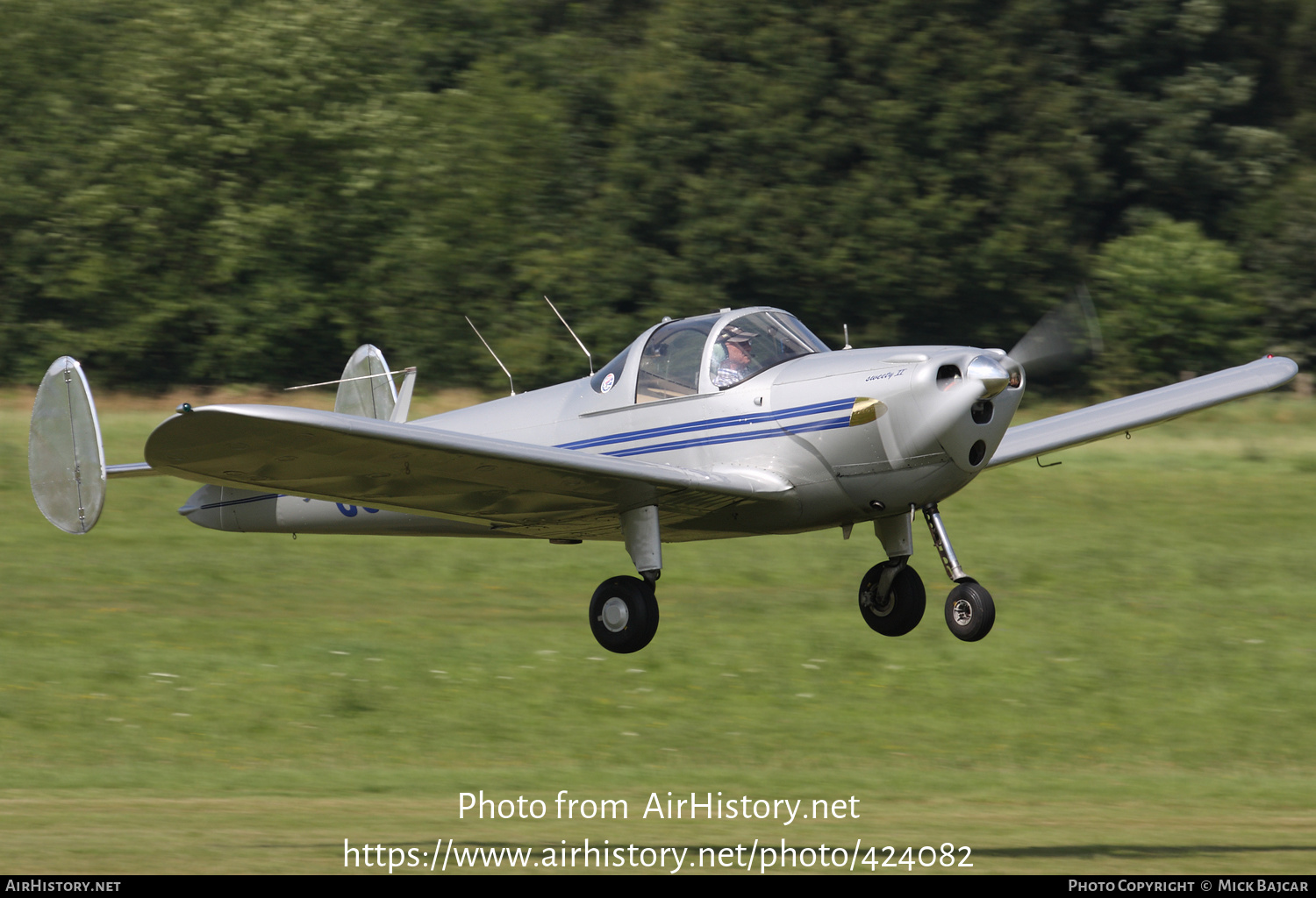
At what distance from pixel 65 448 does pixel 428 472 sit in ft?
8.07

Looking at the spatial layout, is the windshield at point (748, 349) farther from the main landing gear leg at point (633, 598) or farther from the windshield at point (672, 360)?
the main landing gear leg at point (633, 598)

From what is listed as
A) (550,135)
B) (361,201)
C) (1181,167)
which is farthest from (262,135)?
Result: (1181,167)

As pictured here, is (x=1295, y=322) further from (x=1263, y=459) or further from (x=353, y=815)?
(x=353, y=815)

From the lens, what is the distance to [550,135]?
159ft

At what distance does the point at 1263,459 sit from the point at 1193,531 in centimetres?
516

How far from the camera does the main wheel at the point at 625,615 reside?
11562 mm

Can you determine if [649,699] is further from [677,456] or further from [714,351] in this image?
[714,351]

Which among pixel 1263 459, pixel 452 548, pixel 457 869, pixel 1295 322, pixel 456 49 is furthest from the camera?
pixel 456 49

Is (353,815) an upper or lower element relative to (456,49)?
upper

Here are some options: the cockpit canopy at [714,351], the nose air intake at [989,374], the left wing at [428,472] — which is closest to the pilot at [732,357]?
the cockpit canopy at [714,351]

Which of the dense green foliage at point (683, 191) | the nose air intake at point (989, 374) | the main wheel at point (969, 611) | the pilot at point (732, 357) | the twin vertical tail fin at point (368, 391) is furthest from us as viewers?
the dense green foliage at point (683, 191)

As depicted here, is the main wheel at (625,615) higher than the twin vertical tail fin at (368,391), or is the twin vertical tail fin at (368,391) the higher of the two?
the main wheel at (625,615)

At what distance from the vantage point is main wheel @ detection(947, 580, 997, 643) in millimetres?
11305

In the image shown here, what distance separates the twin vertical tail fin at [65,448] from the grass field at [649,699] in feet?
14.7
